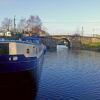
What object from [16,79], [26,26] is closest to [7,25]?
[26,26]

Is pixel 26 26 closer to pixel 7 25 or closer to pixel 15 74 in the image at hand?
pixel 7 25

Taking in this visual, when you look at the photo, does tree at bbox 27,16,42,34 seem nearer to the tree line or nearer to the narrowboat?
the tree line

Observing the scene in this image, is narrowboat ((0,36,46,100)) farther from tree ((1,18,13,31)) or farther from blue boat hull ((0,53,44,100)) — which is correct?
tree ((1,18,13,31))

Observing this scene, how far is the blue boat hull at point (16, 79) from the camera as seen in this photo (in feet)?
64.5

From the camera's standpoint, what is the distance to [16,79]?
20438 mm

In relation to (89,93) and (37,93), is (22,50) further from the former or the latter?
(89,93)

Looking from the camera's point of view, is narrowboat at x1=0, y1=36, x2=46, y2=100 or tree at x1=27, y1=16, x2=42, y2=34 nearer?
narrowboat at x1=0, y1=36, x2=46, y2=100

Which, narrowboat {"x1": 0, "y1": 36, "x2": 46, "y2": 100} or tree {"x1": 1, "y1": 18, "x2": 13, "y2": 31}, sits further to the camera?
tree {"x1": 1, "y1": 18, "x2": 13, "y2": 31}

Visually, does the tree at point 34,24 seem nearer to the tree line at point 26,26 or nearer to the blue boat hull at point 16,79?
the tree line at point 26,26

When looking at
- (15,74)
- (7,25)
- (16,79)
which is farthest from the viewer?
(7,25)

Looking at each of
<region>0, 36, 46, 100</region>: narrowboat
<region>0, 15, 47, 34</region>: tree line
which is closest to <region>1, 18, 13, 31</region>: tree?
<region>0, 15, 47, 34</region>: tree line

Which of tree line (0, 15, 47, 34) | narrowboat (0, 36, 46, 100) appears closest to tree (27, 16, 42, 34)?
tree line (0, 15, 47, 34)

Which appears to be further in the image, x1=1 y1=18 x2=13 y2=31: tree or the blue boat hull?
x1=1 y1=18 x2=13 y2=31: tree

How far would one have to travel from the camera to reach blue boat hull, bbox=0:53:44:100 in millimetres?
19650
